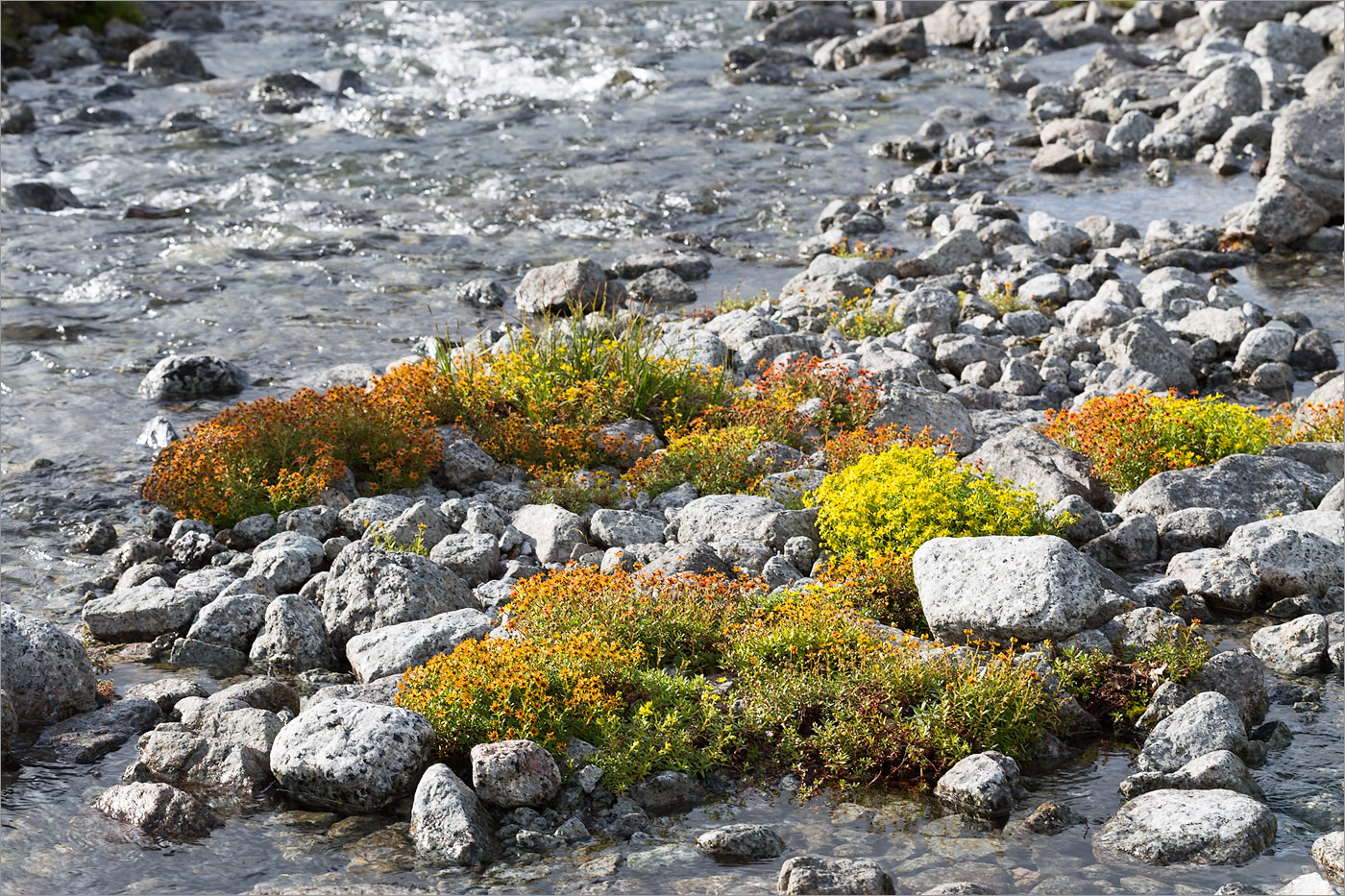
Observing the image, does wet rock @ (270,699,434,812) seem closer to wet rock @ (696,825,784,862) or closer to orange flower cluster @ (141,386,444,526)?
wet rock @ (696,825,784,862)

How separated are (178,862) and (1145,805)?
5.42 m

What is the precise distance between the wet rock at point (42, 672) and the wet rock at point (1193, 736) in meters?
6.94

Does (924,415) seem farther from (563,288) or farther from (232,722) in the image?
(232,722)

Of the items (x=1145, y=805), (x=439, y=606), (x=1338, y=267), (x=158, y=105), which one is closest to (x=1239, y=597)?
(x=1145, y=805)

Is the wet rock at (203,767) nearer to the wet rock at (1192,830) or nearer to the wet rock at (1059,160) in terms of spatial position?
the wet rock at (1192,830)

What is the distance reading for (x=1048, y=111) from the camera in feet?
87.6

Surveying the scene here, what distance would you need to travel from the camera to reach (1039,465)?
11.6 metres

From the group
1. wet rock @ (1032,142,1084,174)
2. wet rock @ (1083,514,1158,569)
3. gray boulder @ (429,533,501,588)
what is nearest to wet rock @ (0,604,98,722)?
gray boulder @ (429,533,501,588)

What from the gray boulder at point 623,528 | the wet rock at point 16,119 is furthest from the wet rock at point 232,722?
the wet rock at point 16,119

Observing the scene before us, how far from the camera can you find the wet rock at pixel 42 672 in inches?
335

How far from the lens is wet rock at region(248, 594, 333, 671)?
369 inches

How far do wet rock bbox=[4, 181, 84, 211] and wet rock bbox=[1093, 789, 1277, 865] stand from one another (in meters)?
20.2

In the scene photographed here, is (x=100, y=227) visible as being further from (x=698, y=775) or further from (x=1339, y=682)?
(x=1339, y=682)

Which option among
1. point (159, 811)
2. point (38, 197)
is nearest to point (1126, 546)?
point (159, 811)
